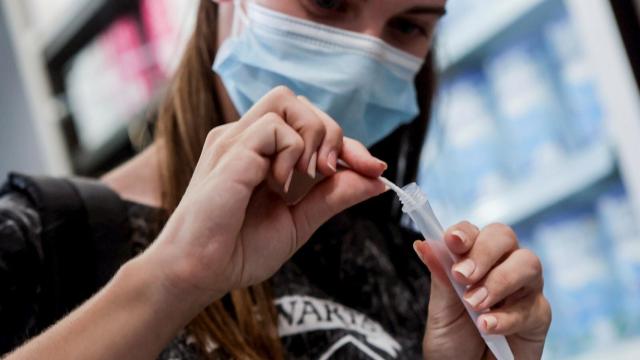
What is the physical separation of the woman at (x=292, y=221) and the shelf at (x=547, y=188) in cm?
39

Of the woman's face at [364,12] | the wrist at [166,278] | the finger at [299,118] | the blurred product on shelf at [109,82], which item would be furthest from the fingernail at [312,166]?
the blurred product on shelf at [109,82]

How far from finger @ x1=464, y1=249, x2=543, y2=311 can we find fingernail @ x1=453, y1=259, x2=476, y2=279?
0.9 inches

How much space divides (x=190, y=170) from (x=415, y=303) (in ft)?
1.12

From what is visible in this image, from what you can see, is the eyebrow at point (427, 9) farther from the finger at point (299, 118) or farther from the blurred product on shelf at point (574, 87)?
the blurred product on shelf at point (574, 87)

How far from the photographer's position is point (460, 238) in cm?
85

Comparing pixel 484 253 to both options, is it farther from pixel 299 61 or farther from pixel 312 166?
pixel 299 61

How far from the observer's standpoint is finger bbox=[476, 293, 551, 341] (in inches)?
33.7

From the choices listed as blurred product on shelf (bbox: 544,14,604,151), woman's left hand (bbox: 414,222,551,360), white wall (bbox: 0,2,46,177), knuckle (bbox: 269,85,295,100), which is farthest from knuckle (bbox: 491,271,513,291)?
white wall (bbox: 0,2,46,177)

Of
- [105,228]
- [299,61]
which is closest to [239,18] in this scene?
[299,61]

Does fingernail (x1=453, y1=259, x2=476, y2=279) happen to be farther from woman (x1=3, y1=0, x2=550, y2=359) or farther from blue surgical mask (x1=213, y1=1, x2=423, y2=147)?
blue surgical mask (x1=213, y1=1, x2=423, y2=147)

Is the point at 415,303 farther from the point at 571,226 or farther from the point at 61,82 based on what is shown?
the point at 61,82

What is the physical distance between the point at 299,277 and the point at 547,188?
77 cm

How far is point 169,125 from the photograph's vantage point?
3.82ft

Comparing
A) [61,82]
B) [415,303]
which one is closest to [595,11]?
[415,303]
